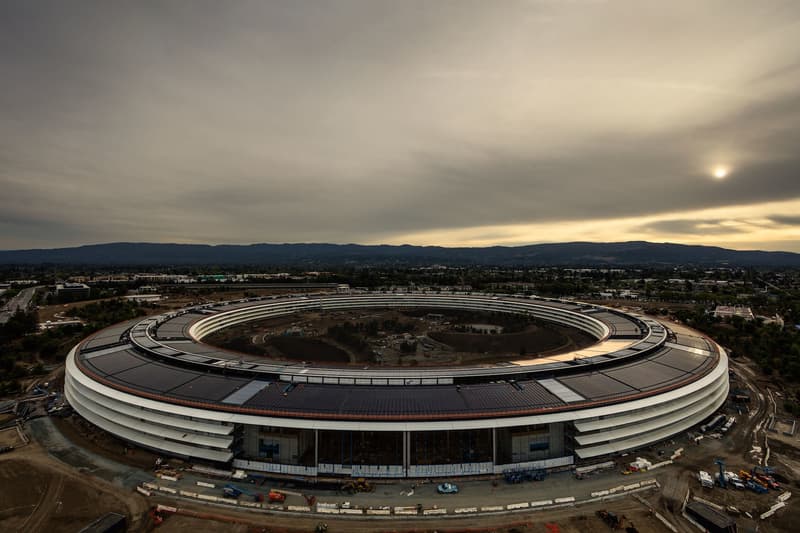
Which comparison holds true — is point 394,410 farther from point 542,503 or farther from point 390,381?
point 542,503

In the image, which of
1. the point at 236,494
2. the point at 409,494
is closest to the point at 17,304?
the point at 236,494

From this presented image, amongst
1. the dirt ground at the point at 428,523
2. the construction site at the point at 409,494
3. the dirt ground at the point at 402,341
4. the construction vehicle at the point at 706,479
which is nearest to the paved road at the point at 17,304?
the dirt ground at the point at 402,341

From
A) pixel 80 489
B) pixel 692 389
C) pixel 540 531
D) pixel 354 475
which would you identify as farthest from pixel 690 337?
pixel 80 489

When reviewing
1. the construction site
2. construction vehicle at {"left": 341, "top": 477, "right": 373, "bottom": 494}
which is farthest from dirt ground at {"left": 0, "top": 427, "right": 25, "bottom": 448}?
construction vehicle at {"left": 341, "top": 477, "right": 373, "bottom": 494}

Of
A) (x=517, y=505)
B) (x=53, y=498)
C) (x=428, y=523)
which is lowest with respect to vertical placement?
(x=428, y=523)

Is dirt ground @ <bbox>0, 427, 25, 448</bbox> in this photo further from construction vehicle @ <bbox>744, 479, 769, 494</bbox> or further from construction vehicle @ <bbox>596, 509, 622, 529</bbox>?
construction vehicle @ <bbox>744, 479, 769, 494</bbox>
